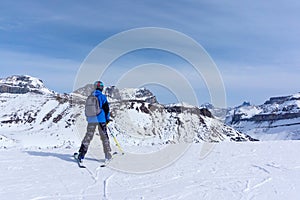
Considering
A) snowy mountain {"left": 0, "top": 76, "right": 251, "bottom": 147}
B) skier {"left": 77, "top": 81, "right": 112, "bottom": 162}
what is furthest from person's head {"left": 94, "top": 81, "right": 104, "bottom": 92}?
snowy mountain {"left": 0, "top": 76, "right": 251, "bottom": 147}

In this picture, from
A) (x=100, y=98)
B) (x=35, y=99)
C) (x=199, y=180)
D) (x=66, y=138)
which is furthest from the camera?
(x=35, y=99)

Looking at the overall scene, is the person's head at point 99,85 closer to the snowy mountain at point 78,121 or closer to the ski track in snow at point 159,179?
the ski track in snow at point 159,179

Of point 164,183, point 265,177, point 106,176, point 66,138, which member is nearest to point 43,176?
point 106,176

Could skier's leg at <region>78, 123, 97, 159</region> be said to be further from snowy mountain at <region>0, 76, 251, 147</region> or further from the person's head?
snowy mountain at <region>0, 76, 251, 147</region>

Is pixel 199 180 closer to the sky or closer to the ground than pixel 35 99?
closer to the ground

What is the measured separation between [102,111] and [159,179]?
3.22 meters

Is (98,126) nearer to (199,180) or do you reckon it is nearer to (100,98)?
(100,98)

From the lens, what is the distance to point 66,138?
67.1 meters

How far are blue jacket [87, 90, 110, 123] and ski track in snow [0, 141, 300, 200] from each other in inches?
61.8

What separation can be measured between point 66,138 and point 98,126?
59154 millimetres

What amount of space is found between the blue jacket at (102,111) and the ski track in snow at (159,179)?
1.57 metres

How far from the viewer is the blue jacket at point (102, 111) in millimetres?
10281

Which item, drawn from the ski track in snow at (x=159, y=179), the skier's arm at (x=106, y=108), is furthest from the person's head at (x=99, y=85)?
the ski track in snow at (x=159, y=179)

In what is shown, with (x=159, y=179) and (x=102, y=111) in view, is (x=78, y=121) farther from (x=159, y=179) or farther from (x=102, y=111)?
(x=159, y=179)
